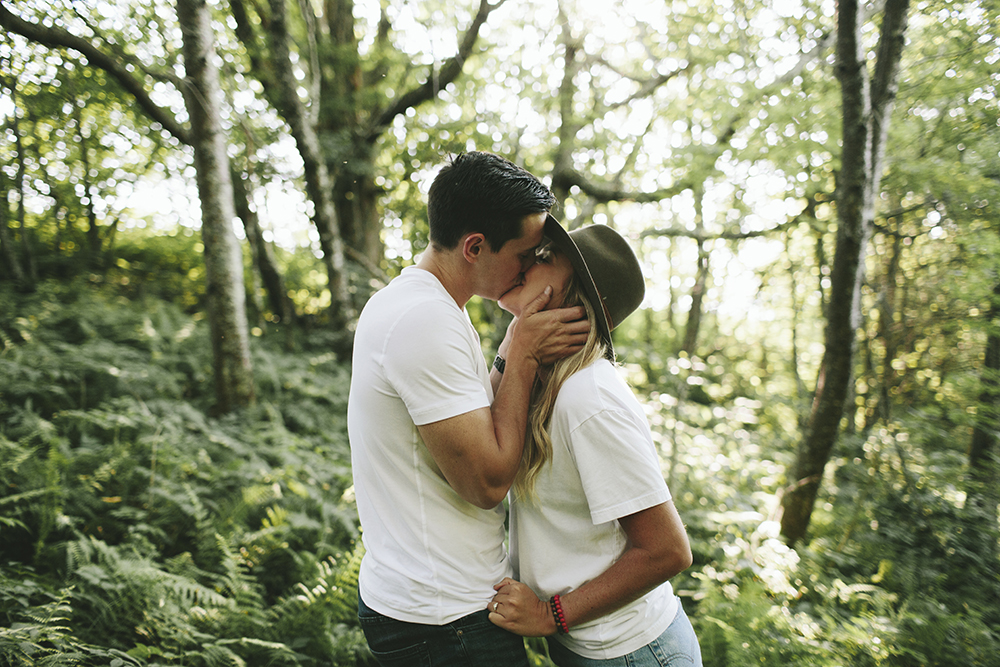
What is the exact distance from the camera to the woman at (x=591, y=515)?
Result: 4.83 feet

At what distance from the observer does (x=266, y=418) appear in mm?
6188

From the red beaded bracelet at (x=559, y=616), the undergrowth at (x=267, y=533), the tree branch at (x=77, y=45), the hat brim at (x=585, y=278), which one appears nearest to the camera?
the red beaded bracelet at (x=559, y=616)

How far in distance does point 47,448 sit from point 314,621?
3152 millimetres

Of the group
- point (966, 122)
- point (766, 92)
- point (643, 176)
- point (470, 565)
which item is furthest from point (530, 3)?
point (470, 565)

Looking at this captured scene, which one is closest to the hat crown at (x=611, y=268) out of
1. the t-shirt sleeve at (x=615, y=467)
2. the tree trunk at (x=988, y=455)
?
the t-shirt sleeve at (x=615, y=467)

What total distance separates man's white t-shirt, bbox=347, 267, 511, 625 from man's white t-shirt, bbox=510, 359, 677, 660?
6.7 inches

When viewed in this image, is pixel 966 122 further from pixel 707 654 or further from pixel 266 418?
pixel 266 418

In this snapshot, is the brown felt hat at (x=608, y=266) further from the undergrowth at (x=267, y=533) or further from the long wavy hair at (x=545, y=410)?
the undergrowth at (x=267, y=533)

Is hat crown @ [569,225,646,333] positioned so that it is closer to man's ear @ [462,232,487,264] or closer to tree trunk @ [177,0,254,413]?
man's ear @ [462,232,487,264]

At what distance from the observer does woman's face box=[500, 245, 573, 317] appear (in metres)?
1.82

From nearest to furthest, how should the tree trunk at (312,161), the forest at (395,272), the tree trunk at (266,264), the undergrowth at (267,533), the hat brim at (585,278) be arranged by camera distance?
1. the hat brim at (585,278)
2. the undergrowth at (267,533)
3. the forest at (395,272)
4. the tree trunk at (312,161)
5. the tree trunk at (266,264)

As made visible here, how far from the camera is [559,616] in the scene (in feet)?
5.16

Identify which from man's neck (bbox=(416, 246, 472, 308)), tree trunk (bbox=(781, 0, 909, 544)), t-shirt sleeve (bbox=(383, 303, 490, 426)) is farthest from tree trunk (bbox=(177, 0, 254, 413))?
tree trunk (bbox=(781, 0, 909, 544))

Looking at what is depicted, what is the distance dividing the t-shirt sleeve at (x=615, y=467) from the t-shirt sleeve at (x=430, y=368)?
13.0 inches
